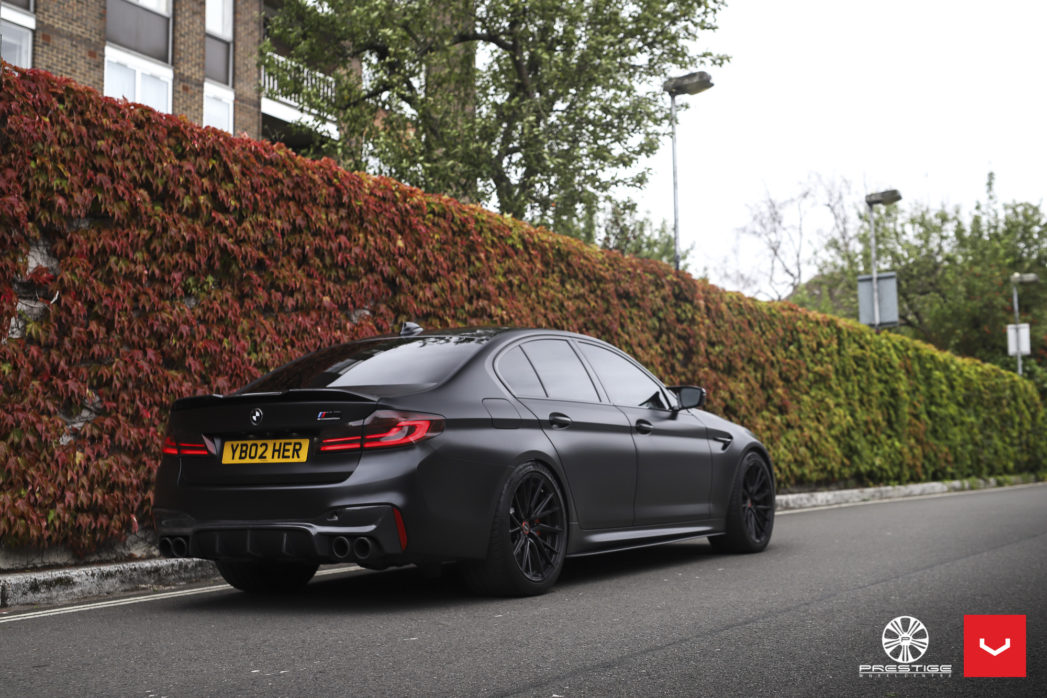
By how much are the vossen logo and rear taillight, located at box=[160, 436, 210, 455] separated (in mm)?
3473

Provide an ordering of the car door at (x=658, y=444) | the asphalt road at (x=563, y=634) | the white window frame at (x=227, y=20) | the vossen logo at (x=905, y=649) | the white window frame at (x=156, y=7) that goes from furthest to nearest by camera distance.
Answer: the white window frame at (x=227, y=20), the white window frame at (x=156, y=7), the car door at (x=658, y=444), the vossen logo at (x=905, y=649), the asphalt road at (x=563, y=634)

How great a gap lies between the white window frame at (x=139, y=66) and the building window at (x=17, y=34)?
1876 millimetres

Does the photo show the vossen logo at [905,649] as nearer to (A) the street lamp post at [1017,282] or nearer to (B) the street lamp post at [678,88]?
(B) the street lamp post at [678,88]

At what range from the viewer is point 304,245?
8859mm

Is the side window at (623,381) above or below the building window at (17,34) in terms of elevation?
below

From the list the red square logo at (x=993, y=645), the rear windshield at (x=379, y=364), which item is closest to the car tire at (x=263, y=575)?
the rear windshield at (x=379, y=364)

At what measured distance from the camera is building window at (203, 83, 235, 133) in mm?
25859

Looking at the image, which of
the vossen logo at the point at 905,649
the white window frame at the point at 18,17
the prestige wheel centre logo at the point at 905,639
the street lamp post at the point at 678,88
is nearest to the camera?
the vossen logo at the point at 905,649

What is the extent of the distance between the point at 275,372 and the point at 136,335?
150 centimetres

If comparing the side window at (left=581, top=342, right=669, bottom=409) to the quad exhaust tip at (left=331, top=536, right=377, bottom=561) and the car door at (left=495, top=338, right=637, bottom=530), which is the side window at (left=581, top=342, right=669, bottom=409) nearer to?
the car door at (left=495, top=338, right=637, bottom=530)

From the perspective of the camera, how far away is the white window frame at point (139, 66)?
2314 centimetres

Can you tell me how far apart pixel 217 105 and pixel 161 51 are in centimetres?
213

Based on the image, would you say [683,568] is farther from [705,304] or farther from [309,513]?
[705,304]

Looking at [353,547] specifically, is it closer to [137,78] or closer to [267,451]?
[267,451]
